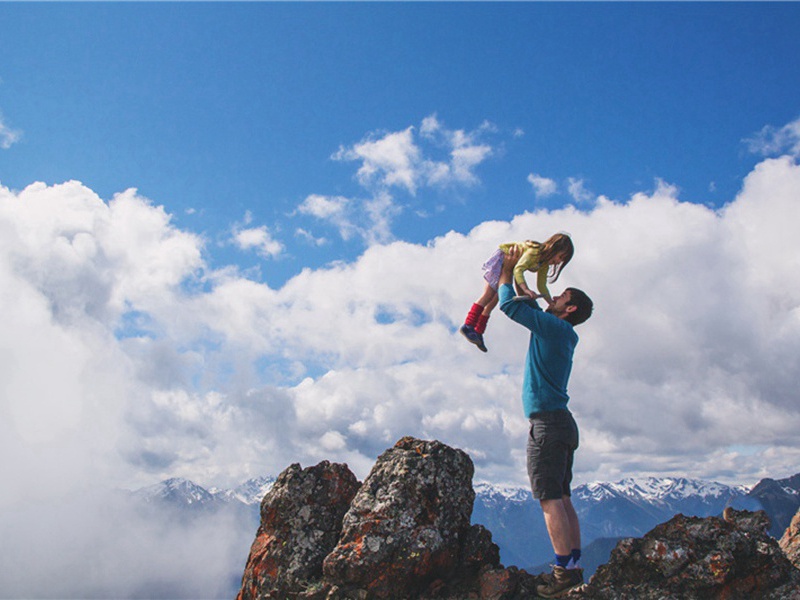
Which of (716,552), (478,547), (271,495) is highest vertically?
(271,495)

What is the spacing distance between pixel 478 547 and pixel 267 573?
4.28m

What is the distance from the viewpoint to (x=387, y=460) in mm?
12234

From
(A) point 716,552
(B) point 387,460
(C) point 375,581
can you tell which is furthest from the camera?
(B) point 387,460

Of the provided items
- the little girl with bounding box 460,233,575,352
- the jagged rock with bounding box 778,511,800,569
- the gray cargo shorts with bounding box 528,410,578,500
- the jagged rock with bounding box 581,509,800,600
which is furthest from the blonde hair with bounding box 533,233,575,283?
the jagged rock with bounding box 778,511,800,569

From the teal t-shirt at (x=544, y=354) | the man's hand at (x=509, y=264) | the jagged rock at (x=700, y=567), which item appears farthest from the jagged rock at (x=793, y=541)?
the man's hand at (x=509, y=264)

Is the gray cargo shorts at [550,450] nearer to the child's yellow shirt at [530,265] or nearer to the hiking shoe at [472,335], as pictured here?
the hiking shoe at [472,335]

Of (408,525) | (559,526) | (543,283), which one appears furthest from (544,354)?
(408,525)

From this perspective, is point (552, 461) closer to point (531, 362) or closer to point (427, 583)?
point (531, 362)

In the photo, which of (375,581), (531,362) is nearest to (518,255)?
(531,362)

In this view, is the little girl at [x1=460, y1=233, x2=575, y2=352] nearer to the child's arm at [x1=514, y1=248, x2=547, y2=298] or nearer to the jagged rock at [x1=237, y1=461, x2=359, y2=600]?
the child's arm at [x1=514, y1=248, x2=547, y2=298]

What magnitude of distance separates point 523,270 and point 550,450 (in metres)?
3.33

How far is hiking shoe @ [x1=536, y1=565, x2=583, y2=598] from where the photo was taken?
975cm

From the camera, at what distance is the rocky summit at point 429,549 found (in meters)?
9.50

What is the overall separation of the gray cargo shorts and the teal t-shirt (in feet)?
0.72
